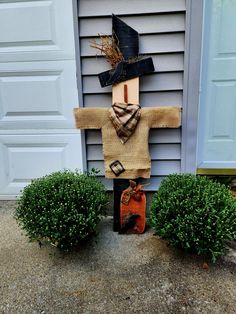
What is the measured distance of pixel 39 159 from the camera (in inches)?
85.1

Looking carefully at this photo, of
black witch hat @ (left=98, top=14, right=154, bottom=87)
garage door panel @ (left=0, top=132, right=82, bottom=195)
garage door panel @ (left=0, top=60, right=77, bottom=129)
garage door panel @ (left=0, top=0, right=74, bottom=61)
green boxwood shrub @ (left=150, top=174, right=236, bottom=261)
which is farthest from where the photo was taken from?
garage door panel @ (left=0, top=132, right=82, bottom=195)

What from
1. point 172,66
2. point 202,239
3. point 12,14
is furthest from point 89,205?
point 12,14

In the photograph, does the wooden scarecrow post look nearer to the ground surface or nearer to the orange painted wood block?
the orange painted wood block

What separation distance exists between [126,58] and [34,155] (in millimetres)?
1049

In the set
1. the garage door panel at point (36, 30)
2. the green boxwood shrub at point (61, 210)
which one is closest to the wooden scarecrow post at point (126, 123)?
the green boxwood shrub at point (61, 210)

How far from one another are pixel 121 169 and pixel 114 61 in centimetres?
74

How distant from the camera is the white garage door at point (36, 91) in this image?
1.88 m

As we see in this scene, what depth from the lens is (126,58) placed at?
1776mm

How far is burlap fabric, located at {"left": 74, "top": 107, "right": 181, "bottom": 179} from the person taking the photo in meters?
1.81

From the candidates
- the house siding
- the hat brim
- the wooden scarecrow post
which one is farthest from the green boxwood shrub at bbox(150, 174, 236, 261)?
the hat brim

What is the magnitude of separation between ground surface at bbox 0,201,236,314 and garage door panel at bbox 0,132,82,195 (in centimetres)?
56

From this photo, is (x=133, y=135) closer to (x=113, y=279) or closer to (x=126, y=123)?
(x=126, y=123)

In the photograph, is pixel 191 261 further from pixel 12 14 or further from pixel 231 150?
pixel 12 14

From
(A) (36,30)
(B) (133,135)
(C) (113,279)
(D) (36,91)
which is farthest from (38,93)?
(C) (113,279)
